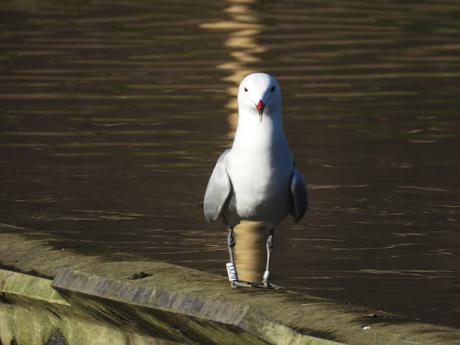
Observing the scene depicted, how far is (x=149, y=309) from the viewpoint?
19.5ft

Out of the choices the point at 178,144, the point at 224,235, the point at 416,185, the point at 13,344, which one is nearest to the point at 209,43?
the point at 178,144

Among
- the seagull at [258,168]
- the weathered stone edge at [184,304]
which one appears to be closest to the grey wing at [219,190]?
the seagull at [258,168]

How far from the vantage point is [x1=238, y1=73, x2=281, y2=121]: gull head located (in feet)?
21.1

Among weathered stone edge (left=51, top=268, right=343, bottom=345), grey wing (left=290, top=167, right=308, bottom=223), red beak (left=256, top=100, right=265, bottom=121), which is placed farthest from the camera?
grey wing (left=290, top=167, right=308, bottom=223)

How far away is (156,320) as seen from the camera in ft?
19.6

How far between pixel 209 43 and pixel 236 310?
14905 millimetres

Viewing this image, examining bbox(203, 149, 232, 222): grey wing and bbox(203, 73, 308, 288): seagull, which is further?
bbox(203, 149, 232, 222): grey wing

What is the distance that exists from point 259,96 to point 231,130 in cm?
718

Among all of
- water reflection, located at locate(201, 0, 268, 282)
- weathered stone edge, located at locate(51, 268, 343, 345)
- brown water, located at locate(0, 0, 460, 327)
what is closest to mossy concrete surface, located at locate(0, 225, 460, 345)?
weathered stone edge, located at locate(51, 268, 343, 345)

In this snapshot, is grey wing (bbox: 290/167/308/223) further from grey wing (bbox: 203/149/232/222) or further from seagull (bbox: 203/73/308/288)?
grey wing (bbox: 203/149/232/222)

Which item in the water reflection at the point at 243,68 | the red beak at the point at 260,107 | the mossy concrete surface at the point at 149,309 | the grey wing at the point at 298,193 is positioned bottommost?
the water reflection at the point at 243,68

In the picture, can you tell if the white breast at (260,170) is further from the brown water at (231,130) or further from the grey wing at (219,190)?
the brown water at (231,130)

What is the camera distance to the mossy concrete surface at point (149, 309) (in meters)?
5.49

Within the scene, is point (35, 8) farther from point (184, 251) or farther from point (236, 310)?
point (236, 310)
